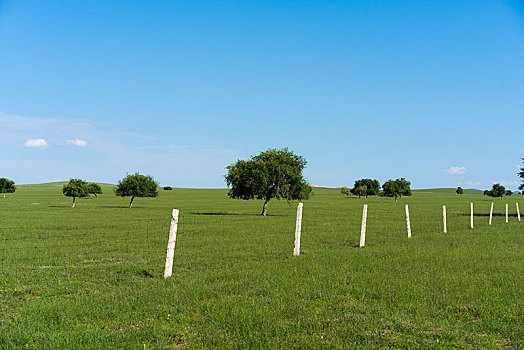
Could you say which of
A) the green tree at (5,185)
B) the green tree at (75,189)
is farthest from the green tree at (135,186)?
the green tree at (5,185)

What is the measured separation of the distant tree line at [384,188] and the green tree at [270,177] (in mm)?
76636

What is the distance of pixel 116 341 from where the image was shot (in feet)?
22.6

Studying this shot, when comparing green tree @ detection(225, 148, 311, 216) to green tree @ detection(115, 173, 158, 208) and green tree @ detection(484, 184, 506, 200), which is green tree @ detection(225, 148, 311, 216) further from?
green tree @ detection(484, 184, 506, 200)

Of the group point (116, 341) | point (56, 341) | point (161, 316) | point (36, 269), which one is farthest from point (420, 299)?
point (36, 269)

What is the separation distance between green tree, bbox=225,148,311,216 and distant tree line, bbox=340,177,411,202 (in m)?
76.6

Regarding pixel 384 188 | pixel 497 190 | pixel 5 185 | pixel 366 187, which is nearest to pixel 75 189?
pixel 5 185

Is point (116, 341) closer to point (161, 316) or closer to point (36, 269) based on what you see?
point (161, 316)

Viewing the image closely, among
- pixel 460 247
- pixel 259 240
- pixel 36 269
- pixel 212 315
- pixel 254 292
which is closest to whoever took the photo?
pixel 212 315

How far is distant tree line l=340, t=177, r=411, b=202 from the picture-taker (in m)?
120

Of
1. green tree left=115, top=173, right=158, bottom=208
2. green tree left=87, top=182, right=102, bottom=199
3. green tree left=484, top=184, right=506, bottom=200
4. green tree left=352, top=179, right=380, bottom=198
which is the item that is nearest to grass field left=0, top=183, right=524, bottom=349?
green tree left=115, top=173, right=158, bottom=208

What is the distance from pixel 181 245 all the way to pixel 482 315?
14411 millimetres

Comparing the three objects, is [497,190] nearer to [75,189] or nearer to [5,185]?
[75,189]

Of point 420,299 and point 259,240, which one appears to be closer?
point 420,299

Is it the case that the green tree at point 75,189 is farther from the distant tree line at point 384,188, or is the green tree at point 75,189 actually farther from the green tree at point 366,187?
the green tree at point 366,187
